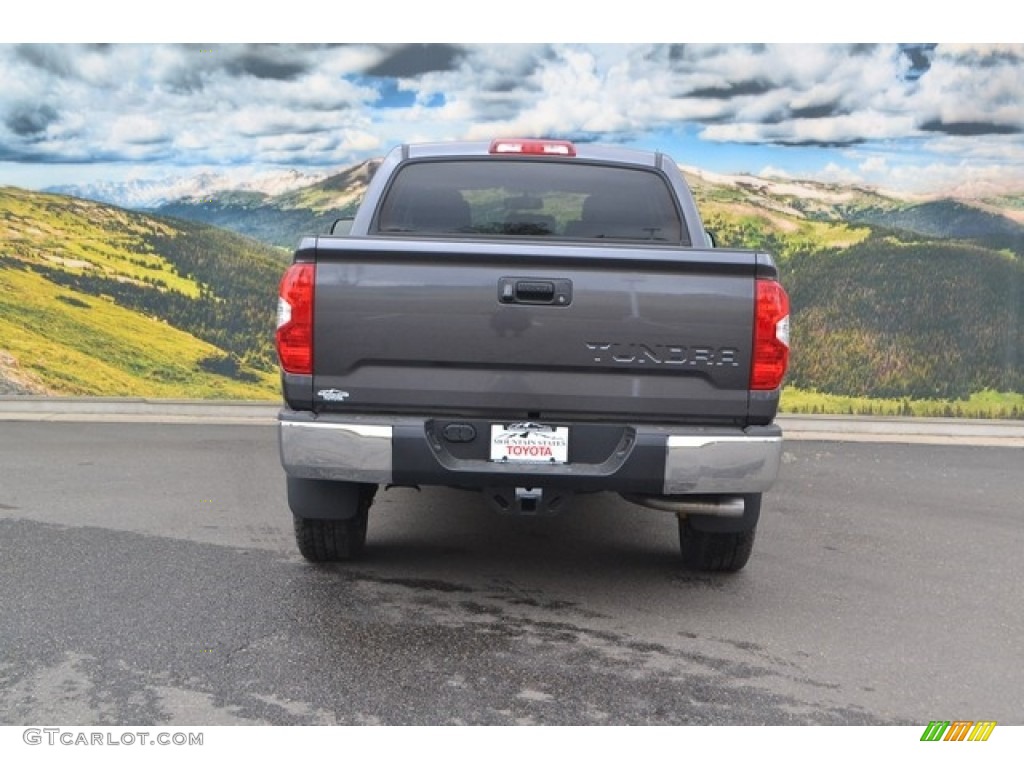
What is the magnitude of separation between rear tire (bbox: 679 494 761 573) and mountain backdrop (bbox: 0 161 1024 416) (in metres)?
6.07

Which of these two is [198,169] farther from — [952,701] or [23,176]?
[952,701]

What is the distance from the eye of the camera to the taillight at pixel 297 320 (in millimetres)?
4367

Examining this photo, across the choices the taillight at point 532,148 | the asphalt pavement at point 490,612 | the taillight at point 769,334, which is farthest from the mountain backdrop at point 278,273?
the taillight at point 769,334

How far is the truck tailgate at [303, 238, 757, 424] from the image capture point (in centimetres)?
436

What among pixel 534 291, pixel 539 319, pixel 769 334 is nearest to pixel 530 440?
pixel 539 319

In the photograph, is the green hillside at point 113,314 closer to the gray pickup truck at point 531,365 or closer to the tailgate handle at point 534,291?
the gray pickup truck at point 531,365

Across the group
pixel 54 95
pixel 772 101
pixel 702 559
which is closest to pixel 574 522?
pixel 702 559

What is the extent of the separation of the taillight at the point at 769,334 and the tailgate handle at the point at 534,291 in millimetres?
779

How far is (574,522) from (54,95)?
766 centimetres

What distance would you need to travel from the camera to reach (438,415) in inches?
176

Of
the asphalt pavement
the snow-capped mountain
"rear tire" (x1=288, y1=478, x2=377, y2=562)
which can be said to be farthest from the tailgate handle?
the snow-capped mountain

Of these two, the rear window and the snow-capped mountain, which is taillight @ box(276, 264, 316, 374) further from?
the snow-capped mountain

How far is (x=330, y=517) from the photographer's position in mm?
4953
